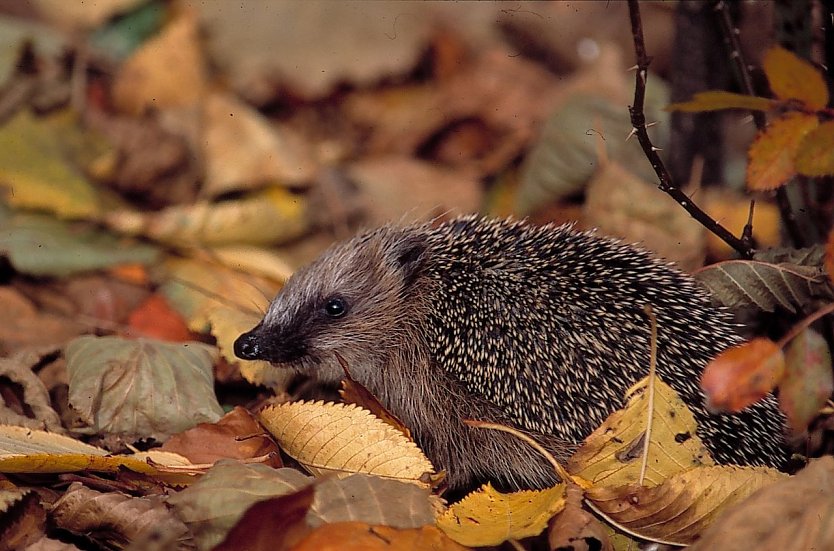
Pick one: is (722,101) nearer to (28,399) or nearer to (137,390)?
(137,390)

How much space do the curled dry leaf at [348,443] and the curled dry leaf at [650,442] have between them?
0.48 m

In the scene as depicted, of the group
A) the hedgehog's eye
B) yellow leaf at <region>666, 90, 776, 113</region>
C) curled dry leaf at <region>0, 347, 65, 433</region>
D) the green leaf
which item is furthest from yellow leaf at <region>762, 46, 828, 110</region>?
the green leaf

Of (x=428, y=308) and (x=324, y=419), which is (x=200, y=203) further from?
(x=324, y=419)

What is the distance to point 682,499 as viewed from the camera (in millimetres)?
2312

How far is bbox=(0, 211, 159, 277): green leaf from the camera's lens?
12.6 ft

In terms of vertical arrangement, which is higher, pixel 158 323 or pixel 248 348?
pixel 248 348

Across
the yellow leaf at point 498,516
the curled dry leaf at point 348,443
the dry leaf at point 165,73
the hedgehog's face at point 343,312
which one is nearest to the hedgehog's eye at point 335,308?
the hedgehog's face at point 343,312

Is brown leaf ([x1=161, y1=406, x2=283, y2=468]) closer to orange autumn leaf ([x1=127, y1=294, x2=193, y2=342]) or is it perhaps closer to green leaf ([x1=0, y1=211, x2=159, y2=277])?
orange autumn leaf ([x1=127, y1=294, x2=193, y2=342])

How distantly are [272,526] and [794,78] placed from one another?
5.19 ft

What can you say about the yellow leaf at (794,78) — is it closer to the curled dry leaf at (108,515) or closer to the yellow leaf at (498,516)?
the yellow leaf at (498,516)

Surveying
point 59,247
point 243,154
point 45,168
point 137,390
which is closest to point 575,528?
point 137,390

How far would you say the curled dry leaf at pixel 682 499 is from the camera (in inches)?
91.1

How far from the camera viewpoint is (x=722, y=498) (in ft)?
7.64

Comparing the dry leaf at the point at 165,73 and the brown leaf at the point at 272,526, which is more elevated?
the dry leaf at the point at 165,73
